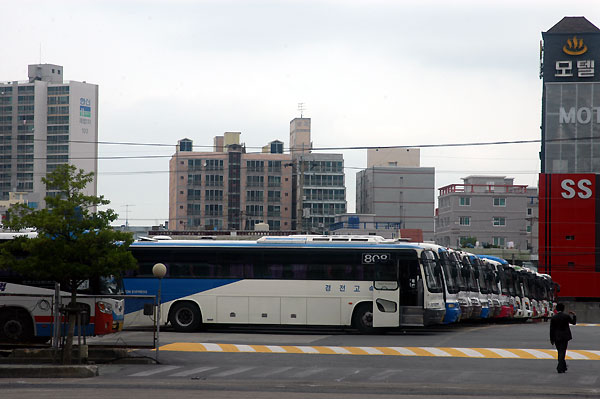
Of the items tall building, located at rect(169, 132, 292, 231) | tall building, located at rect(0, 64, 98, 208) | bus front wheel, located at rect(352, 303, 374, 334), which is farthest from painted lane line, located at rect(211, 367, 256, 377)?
tall building, located at rect(0, 64, 98, 208)

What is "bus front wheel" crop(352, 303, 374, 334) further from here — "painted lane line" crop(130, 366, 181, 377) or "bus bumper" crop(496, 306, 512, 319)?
"bus bumper" crop(496, 306, 512, 319)

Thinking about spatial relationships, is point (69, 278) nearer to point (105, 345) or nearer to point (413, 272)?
point (105, 345)

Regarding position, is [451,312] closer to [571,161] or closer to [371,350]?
[371,350]

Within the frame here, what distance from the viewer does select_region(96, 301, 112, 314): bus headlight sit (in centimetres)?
2683

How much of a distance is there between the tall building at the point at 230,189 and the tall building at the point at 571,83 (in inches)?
3118

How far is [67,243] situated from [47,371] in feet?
10.7

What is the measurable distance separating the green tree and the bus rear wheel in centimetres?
478

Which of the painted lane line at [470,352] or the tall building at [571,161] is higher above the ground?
the tall building at [571,161]

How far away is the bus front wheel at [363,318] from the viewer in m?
33.2

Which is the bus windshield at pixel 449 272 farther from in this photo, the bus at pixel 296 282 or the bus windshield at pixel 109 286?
the bus windshield at pixel 109 286

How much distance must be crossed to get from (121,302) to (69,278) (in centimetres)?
519

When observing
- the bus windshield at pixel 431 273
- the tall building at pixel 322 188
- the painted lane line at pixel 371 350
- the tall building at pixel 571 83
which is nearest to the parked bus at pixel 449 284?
the bus windshield at pixel 431 273

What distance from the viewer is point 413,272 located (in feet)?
108

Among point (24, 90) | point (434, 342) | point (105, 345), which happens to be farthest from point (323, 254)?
point (24, 90)
